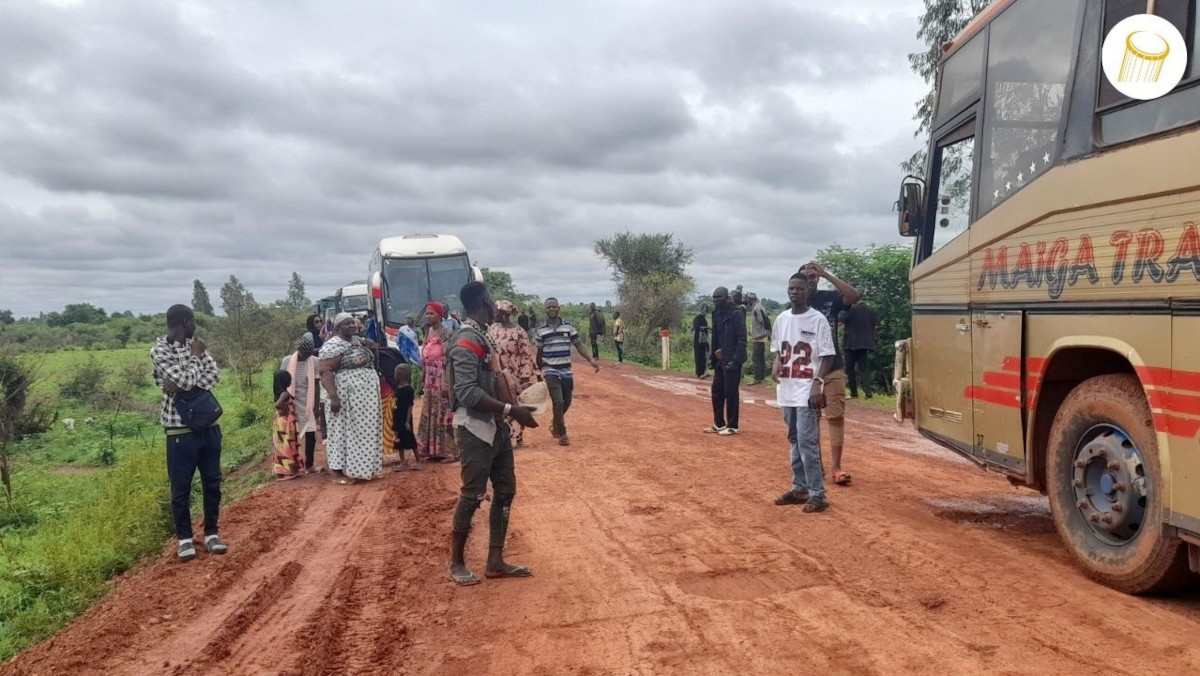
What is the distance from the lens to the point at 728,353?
413 inches

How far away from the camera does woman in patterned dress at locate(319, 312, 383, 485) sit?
9008 mm

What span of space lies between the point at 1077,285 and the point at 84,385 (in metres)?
25.2

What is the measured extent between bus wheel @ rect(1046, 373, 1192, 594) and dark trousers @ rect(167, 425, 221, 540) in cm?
604

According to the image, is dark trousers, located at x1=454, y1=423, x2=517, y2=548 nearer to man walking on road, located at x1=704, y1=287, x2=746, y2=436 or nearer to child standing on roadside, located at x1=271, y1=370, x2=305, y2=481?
child standing on roadside, located at x1=271, y1=370, x2=305, y2=481

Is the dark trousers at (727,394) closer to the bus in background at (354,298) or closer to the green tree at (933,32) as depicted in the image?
the green tree at (933,32)

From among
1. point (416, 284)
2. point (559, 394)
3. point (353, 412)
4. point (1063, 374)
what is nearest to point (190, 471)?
point (353, 412)

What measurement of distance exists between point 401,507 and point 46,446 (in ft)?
38.6

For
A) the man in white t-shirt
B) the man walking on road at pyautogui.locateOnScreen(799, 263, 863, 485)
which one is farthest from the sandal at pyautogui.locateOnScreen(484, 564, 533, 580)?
the man walking on road at pyautogui.locateOnScreen(799, 263, 863, 485)

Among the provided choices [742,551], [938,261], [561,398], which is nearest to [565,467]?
[561,398]

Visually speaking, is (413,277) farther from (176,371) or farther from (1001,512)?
(1001,512)

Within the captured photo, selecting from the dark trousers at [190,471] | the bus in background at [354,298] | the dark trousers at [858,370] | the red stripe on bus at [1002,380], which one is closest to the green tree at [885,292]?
the dark trousers at [858,370]

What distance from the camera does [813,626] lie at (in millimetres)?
4172

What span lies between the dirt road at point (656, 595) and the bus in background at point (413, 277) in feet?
41.7

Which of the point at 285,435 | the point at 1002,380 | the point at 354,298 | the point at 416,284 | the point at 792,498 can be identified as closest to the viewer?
the point at 1002,380
